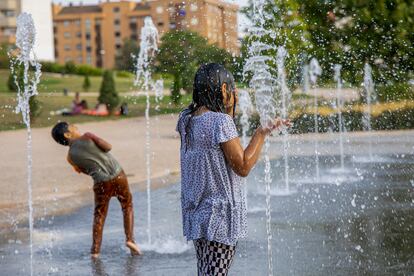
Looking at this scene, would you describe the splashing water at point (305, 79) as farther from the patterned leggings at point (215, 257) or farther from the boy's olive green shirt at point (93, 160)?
the patterned leggings at point (215, 257)

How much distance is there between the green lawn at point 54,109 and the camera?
2514 centimetres

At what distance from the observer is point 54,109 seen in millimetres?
29828

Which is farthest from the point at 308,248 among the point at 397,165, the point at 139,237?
the point at 397,165

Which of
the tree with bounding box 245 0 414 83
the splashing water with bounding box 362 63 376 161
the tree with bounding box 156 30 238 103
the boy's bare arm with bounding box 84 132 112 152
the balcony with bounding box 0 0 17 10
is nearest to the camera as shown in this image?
the boy's bare arm with bounding box 84 132 112 152

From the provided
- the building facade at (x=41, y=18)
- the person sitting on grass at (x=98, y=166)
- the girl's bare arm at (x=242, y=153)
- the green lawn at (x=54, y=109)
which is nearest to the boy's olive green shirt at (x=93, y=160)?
the person sitting on grass at (x=98, y=166)

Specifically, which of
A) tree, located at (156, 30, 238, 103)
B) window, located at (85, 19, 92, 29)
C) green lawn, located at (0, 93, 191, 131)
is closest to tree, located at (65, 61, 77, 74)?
green lawn, located at (0, 93, 191, 131)

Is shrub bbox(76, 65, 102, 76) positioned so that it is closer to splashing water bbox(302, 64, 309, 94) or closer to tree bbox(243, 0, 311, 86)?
splashing water bbox(302, 64, 309, 94)

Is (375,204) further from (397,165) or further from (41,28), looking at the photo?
(41,28)

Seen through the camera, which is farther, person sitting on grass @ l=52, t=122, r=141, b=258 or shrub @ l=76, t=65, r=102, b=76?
shrub @ l=76, t=65, r=102, b=76

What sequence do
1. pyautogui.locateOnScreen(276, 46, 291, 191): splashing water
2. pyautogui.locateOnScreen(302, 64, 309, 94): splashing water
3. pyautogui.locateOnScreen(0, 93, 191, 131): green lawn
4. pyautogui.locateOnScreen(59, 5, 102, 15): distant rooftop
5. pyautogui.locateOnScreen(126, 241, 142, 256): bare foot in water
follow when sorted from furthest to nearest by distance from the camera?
pyautogui.locateOnScreen(59, 5, 102, 15): distant rooftop < pyautogui.locateOnScreen(302, 64, 309, 94): splashing water < pyautogui.locateOnScreen(0, 93, 191, 131): green lawn < pyautogui.locateOnScreen(276, 46, 291, 191): splashing water < pyautogui.locateOnScreen(126, 241, 142, 256): bare foot in water

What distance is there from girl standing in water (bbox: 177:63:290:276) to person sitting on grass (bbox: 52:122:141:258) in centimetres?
278

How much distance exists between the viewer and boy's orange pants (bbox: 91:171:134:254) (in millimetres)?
6301

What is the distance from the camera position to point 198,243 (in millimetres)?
3498

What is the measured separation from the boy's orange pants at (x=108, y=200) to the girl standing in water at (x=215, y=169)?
2.85m
